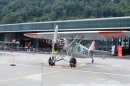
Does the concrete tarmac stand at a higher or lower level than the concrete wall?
lower

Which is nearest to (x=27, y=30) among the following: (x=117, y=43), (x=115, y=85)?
(x=117, y=43)

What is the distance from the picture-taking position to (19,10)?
331 feet

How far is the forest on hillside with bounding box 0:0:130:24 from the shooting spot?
291 feet

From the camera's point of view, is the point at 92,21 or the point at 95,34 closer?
the point at 95,34

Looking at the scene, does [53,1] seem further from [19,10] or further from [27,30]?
[27,30]

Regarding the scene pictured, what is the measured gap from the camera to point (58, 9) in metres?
95.1

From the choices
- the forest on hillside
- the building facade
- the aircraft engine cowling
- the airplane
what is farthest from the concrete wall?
the aircraft engine cowling

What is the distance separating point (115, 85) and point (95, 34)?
6.29 m

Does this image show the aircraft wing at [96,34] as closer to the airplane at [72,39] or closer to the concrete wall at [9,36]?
the airplane at [72,39]

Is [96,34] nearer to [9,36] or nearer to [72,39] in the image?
[72,39]

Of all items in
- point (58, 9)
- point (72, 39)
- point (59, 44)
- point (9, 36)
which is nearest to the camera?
point (59, 44)

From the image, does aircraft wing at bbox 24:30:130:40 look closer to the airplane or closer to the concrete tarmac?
the airplane

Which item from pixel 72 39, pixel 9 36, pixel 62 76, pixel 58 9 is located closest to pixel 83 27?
pixel 9 36

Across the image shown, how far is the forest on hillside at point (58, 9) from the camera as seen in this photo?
88.6 meters
